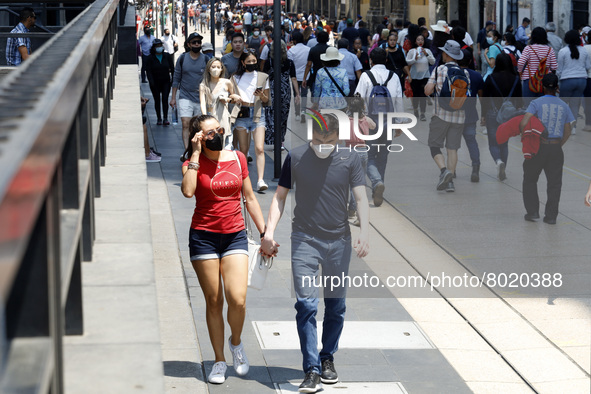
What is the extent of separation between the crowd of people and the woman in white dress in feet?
0.05

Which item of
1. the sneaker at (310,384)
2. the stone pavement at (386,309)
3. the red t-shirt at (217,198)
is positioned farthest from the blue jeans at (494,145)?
the sneaker at (310,384)

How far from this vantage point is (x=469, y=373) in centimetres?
657

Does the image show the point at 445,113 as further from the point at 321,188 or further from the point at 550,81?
the point at 321,188

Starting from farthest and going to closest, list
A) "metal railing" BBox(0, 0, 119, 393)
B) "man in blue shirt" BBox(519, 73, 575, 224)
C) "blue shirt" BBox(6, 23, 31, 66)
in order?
→ "blue shirt" BBox(6, 23, 31, 66) → "man in blue shirt" BBox(519, 73, 575, 224) → "metal railing" BBox(0, 0, 119, 393)

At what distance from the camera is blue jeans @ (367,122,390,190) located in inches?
476

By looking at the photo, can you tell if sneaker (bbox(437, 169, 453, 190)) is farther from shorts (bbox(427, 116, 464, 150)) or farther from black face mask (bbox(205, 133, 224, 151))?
black face mask (bbox(205, 133, 224, 151))

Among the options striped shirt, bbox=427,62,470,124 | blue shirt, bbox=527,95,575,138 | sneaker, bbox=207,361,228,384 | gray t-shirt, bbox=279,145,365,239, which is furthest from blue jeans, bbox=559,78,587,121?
sneaker, bbox=207,361,228,384

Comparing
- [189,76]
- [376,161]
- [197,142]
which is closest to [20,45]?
[189,76]

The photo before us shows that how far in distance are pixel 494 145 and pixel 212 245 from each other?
8.15m

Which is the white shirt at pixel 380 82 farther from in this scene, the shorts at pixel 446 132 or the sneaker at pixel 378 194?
the sneaker at pixel 378 194

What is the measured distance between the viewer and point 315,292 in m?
6.29

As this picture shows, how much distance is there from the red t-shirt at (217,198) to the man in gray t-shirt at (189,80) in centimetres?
766

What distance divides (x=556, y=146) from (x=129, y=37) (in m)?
4.67

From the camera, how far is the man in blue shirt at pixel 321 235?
6293 mm
